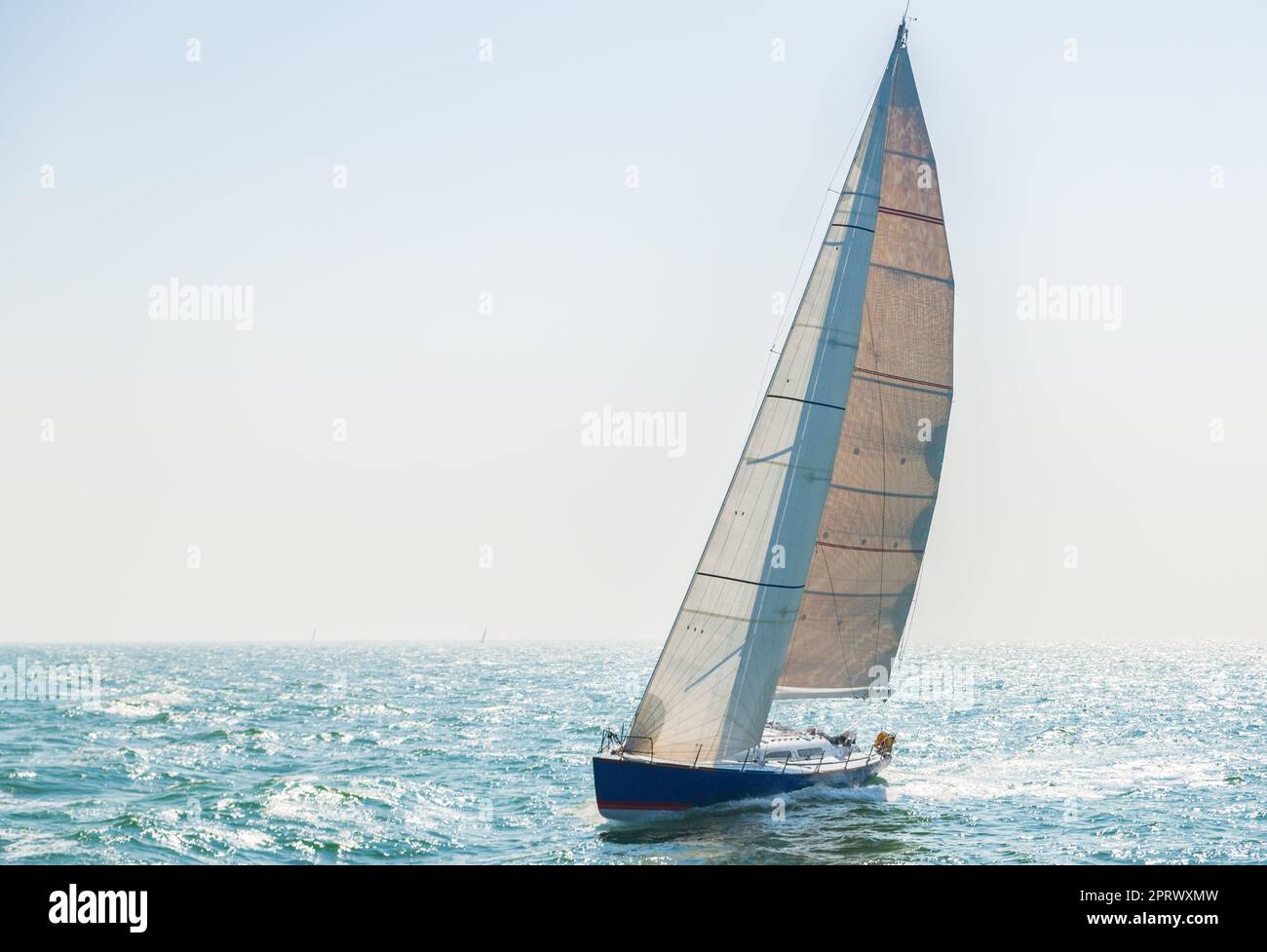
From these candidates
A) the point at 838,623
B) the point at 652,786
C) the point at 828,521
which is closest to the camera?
the point at 652,786

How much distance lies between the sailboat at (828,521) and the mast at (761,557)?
3 cm

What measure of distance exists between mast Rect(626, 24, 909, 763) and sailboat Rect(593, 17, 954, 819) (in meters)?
0.03

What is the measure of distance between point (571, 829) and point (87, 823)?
1055 centimetres

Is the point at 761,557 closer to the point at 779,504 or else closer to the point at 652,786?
the point at 779,504

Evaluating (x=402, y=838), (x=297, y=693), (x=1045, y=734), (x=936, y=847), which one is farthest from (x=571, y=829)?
(x=297, y=693)

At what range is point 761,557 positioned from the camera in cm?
2716

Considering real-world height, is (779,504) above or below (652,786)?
above

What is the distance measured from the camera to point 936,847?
2600 centimetres

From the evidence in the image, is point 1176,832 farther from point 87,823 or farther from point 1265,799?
point 87,823

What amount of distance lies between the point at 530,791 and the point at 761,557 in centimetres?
1036

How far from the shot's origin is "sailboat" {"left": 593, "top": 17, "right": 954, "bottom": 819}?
88.4ft

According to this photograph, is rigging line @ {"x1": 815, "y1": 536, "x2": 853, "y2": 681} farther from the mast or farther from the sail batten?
the mast

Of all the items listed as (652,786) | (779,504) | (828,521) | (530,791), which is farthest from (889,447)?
(530,791)
